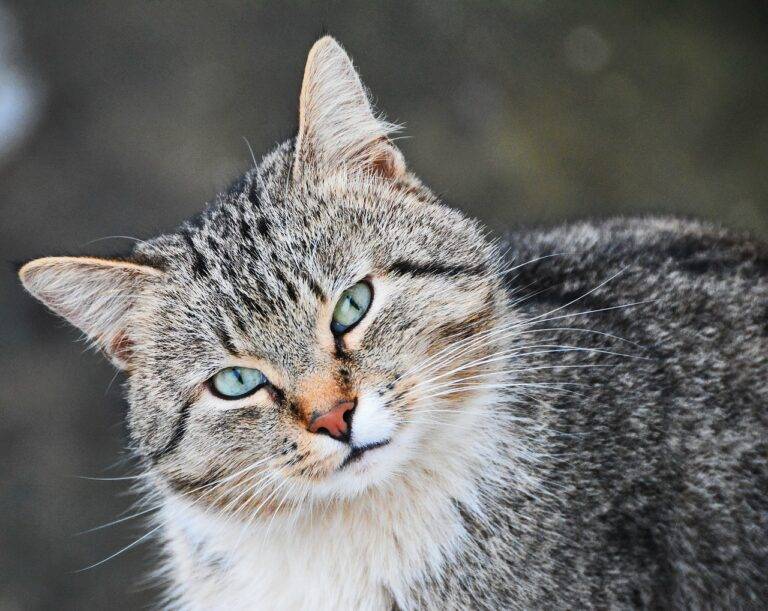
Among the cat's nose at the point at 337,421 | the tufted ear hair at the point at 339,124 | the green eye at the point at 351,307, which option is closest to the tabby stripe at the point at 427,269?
the green eye at the point at 351,307

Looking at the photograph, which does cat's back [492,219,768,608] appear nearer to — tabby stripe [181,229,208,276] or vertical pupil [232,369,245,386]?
vertical pupil [232,369,245,386]

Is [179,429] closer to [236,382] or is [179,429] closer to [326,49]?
[236,382]

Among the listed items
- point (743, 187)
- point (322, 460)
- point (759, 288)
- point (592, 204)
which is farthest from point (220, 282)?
point (743, 187)

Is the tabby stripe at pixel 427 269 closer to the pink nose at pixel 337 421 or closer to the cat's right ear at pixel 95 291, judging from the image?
the pink nose at pixel 337 421

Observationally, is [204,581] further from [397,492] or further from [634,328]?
[634,328]

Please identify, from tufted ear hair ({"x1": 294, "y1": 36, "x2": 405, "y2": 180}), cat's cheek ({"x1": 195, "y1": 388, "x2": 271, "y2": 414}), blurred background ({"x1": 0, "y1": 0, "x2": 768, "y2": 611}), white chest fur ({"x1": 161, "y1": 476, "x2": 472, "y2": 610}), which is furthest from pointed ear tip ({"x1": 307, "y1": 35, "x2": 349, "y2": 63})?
blurred background ({"x1": 0, "y1": 0, "x2": 768, "y2": 611})
